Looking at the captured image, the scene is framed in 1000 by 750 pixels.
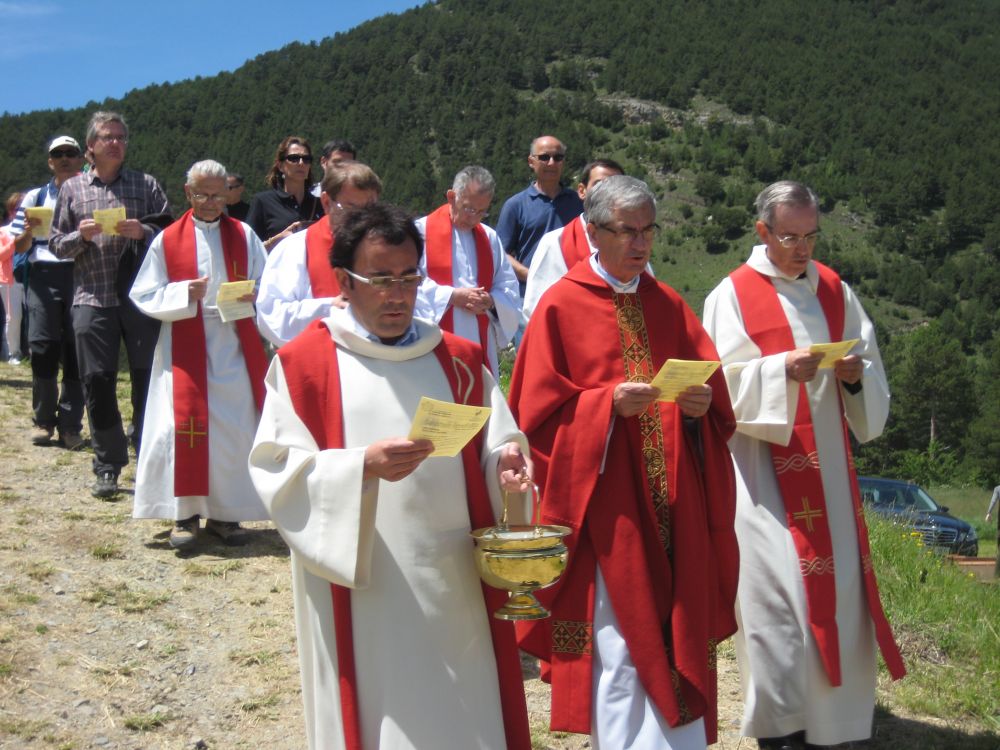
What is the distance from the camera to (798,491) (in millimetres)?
5305

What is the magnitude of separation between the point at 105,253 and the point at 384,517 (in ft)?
15.6

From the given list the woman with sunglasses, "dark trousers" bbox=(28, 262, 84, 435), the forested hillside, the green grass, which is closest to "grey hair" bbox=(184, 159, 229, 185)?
the woman with sunglasses

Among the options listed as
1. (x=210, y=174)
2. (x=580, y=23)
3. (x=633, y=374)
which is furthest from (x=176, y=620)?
(x=580, y=23)

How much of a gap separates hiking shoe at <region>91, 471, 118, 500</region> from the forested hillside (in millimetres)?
69213

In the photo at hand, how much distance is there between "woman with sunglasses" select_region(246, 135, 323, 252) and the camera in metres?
8.07

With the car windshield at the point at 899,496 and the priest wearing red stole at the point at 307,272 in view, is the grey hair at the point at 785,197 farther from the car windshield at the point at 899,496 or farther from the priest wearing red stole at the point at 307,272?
the car windshield at the point at 899,496

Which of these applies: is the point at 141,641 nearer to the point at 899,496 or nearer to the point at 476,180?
the point at 476,180

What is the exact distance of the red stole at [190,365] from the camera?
7070 millimetres

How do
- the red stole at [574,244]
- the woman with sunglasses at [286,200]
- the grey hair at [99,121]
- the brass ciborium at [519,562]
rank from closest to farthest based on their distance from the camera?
1. the brass ciborium at [519,562]
2. the red stole at [574,244]
3. the grey hair at [99,121]
4. the woman with sunglasses at [286,200]

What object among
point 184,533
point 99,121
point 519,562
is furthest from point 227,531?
point 519,562

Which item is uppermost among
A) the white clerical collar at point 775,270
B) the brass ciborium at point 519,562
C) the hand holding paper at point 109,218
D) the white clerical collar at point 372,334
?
the hand holding paper at point 109,218

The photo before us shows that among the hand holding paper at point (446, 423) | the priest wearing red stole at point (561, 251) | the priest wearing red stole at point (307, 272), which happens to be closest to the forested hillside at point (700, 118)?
the priest wearing red stole at point (561, 251)

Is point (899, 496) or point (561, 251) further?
point (899, 496)

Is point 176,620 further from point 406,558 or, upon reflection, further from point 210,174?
point 406,558
